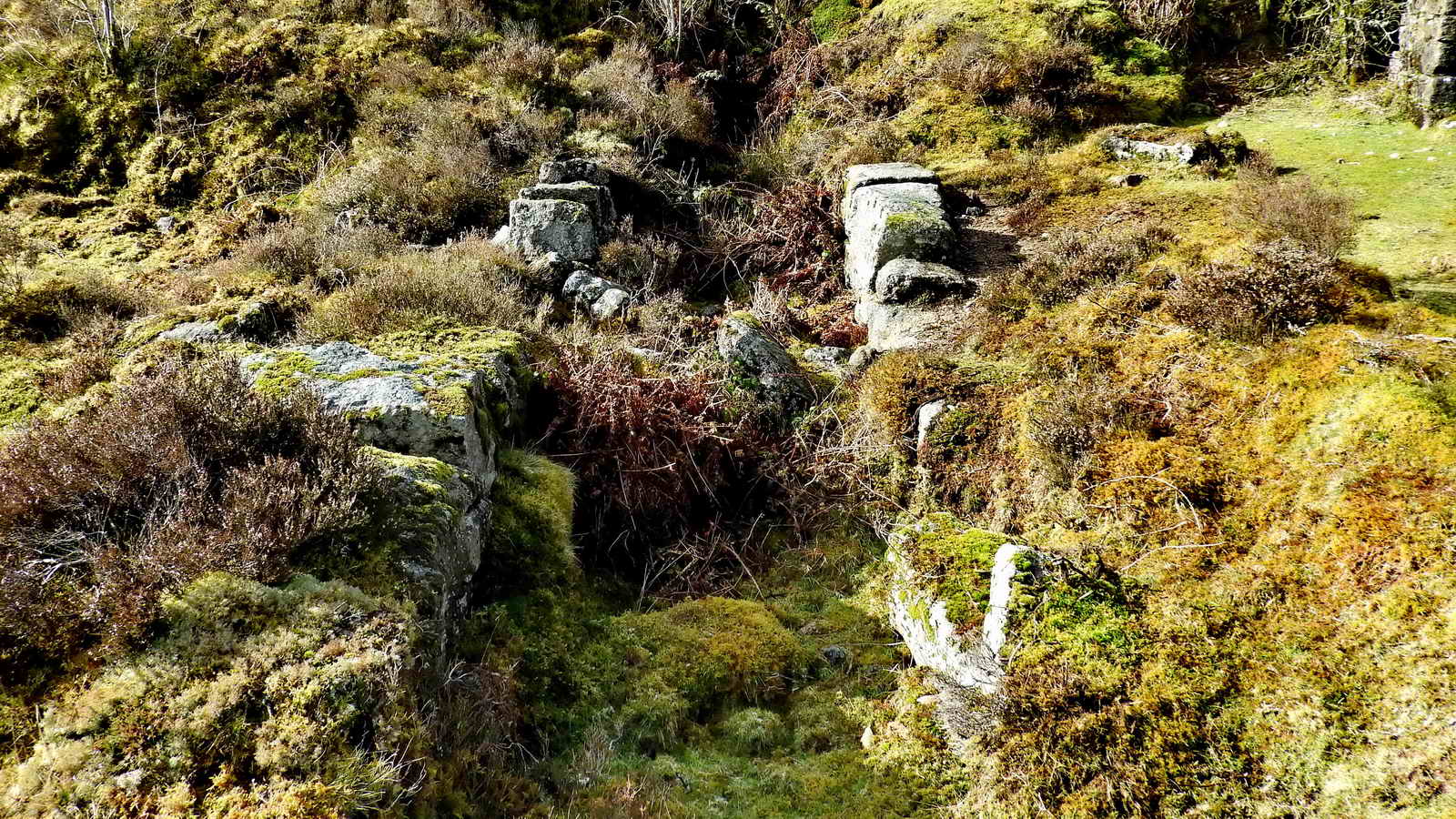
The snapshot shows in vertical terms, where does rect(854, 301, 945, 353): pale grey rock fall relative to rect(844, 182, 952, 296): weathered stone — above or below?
below

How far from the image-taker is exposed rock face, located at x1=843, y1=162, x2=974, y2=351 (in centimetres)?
715

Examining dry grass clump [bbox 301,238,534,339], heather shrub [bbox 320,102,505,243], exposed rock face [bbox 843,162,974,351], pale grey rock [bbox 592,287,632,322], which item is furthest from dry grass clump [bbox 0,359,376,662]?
heather shrub [bbox 320,102,505,243]

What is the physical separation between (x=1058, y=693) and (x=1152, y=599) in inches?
33.8

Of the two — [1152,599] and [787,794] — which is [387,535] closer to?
[787,794]

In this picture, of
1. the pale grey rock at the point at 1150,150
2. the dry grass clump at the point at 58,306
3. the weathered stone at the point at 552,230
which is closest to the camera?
the dry grass clump at the point at 58,306

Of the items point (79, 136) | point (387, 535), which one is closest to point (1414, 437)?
point (387, 535)

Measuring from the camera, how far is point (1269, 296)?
5105 mm

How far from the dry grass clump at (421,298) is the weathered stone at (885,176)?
4436 millimetres

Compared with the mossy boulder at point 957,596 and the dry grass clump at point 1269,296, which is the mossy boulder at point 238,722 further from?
the dry grass clump at point 1269,296

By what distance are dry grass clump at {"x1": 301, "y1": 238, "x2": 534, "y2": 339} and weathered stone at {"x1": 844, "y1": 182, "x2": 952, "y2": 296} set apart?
12.5 ft

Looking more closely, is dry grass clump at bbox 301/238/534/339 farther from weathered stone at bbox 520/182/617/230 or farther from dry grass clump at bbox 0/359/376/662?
dry grass clump at bbox 0/359/376/662

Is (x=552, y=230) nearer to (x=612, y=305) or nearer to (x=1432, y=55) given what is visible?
(x=612, y=305)

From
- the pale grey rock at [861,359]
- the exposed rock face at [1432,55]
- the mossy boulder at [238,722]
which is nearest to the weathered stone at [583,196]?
the pale grey rock at [861,359]

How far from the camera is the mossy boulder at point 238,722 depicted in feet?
7.23
